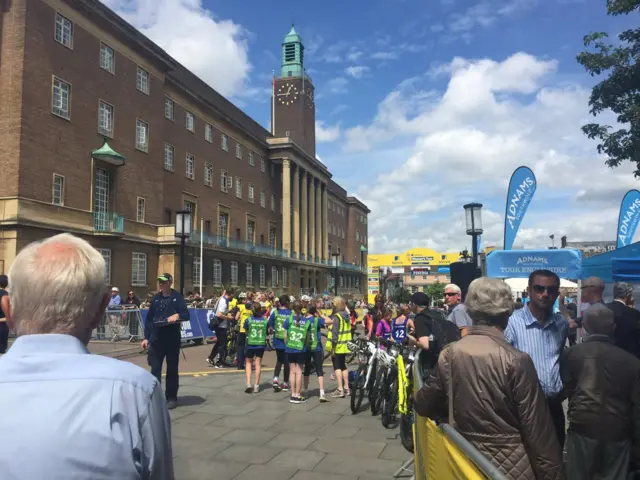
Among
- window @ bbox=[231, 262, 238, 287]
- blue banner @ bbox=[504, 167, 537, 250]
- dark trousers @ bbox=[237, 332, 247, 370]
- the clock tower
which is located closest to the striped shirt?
dark trousers @ bbox=[237, 332, 247, 370]

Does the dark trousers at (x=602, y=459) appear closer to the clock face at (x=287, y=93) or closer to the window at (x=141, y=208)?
the window at (x=141, y=208)

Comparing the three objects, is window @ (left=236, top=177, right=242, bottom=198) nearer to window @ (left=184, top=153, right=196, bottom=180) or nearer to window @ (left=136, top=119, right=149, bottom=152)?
window @ (left=184, top=153, right=196, bottom=180)

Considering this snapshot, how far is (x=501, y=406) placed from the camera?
2.67 meters

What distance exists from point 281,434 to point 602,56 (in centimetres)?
986

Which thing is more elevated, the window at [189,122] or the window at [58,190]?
the window at [189,122]

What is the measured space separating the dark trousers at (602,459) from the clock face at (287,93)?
74.8 meters

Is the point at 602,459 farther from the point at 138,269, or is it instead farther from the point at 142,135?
the point at 142,135

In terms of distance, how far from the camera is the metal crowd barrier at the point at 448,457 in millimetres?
2261

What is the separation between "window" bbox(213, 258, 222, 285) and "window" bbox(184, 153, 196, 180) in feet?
23.6

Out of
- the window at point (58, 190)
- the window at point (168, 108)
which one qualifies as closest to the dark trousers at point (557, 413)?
the window at point (58, 190)

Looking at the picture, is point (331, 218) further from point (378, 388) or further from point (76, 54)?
point (378, 388)

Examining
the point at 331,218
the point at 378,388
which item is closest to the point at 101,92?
the point at 378,388

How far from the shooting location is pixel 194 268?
127ft

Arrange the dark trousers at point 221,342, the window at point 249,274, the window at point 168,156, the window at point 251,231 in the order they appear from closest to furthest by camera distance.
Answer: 1. the dark trousers at point 221,342
2. the window at point 168,156
3. the window at point 249,274
4. the window at point 251,231
